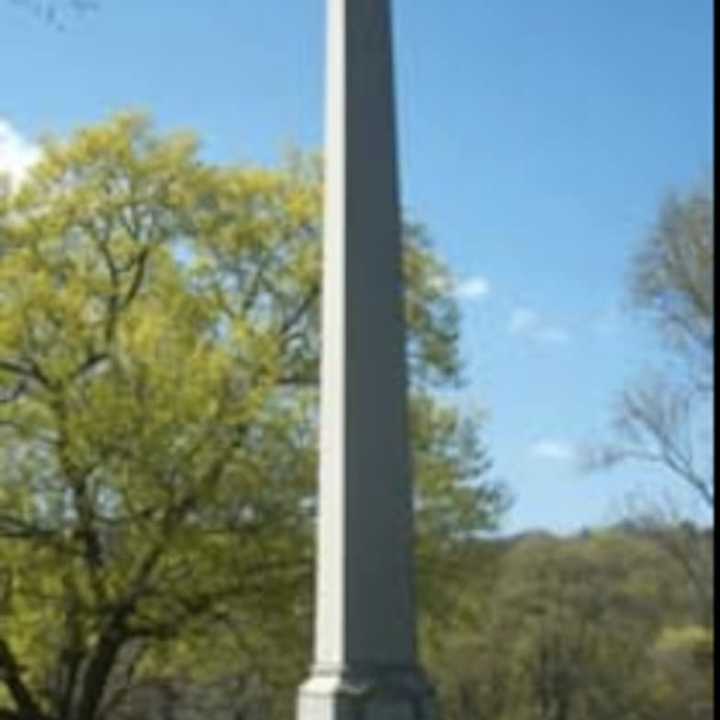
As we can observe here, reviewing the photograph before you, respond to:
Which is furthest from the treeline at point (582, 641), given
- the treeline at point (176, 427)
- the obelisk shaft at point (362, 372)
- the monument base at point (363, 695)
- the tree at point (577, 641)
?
the monument base at point (363, 695)

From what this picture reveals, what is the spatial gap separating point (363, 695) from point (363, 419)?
5.43 ft

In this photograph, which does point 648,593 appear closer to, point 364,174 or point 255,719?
point 255,719

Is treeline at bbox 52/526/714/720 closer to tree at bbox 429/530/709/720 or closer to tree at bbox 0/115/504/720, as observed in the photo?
tree at bbox 429/530/709/720

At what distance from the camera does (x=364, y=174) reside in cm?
1037

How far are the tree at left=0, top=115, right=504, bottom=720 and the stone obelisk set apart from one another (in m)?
8.61

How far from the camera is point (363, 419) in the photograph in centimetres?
966

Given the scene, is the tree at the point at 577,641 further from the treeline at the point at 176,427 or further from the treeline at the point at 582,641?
the treeline at the point at 176,427

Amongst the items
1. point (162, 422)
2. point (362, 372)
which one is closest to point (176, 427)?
point (162, 422)

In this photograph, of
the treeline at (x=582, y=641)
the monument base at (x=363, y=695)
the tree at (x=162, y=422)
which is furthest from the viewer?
the treeline at (x=582, y=641)

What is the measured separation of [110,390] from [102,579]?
2200mm

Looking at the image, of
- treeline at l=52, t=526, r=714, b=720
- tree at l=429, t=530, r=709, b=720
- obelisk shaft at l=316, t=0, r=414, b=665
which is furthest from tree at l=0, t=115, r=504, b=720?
tree at l=429, t=530, r=709, b=720

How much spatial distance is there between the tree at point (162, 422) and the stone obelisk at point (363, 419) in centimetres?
861

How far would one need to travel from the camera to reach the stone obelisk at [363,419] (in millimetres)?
9297

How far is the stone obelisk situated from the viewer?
930 cm
